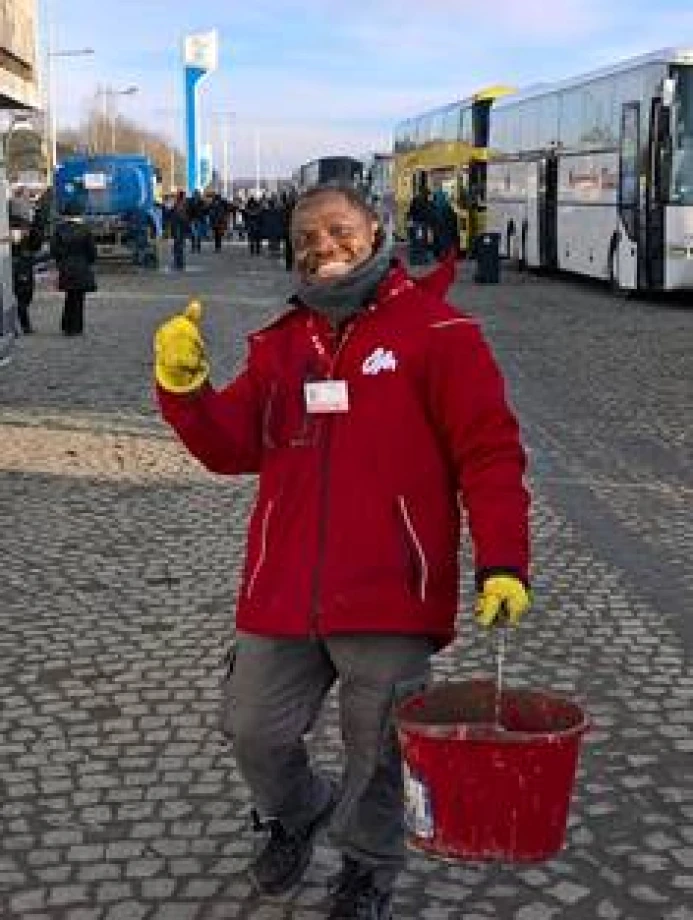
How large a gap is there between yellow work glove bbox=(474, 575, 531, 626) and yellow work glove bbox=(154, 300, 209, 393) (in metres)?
0.81

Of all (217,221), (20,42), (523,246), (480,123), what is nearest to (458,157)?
(480,123)

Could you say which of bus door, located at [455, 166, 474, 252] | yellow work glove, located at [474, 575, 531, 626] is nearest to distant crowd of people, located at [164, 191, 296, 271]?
bus door, located at [455, 166, 474, 252]

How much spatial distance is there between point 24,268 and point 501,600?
16.5 meters

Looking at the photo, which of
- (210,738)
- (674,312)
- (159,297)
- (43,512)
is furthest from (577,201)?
(210,738)

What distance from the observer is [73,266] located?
61.7ft

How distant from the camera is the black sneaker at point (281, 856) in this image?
12.3 feet

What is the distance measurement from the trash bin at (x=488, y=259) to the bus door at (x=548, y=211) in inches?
43.4

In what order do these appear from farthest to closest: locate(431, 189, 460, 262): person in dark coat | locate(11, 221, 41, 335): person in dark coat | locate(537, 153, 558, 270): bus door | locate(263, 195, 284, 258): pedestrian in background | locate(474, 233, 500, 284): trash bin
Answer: locate(263, 195, 284, 258): pedestrian in background, locate(431, 189, 460, 262): person in dark coat, locate(537, 153, 558, 270): bus door, locate(474, 233, 500, 284): trash bin, locate(11, 221, 41, 335): person in dark coat

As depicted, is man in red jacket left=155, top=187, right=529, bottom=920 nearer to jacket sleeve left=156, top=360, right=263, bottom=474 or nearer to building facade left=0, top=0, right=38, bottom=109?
jacket sleeve left=156, top=360, right=263, bottom=474

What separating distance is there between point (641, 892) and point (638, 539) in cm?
404

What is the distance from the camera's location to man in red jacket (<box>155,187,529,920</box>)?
10.9ft

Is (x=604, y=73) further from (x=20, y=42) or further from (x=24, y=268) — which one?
(x=20, y=42)

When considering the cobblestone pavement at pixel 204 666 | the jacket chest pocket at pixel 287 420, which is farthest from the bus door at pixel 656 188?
the jacket chest pocket at pixel 287 420

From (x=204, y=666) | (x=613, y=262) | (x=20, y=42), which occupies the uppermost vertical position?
(x=20, y=42)
